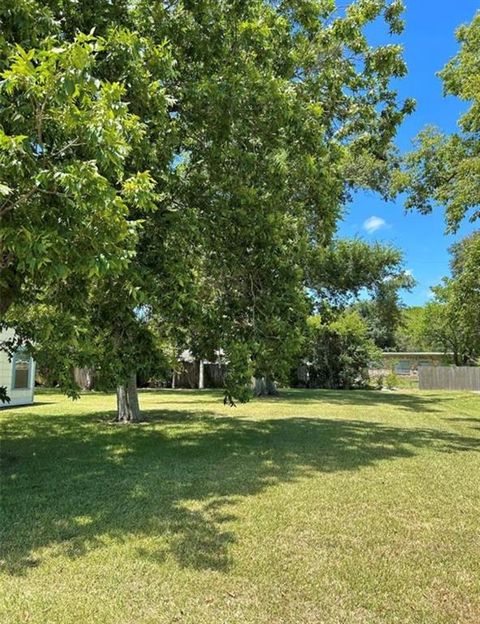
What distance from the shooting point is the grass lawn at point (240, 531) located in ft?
10.7

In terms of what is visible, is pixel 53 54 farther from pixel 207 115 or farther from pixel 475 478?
pixel 475 478

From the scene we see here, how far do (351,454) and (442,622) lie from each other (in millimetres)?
5289

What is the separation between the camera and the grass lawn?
325cm

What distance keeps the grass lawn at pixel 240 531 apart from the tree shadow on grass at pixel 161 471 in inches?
1.1

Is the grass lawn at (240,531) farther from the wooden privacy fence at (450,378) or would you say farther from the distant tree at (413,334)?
the distant tree at (413,334)

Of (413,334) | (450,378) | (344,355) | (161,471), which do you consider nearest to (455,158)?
(161,471)

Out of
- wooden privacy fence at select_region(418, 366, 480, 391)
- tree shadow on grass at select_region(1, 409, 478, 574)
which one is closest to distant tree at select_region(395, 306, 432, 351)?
wooden privacy fence at select_region(418, 366, 480, 391)

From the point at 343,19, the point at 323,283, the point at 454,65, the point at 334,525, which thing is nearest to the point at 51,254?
the point at 334,525

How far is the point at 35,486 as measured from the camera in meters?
6.32

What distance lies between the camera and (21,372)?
17344 millimetres

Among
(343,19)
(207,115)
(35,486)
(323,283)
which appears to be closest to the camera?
(35,486)

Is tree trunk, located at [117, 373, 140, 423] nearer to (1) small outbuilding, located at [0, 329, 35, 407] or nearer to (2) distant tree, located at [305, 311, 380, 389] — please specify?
(1) small outbuilding, located at [0, 329, 35, 407]

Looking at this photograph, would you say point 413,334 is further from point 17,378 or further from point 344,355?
point 17,378

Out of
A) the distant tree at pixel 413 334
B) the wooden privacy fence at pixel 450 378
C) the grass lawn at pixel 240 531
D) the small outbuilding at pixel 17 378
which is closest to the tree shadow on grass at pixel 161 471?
the grass lawn at pixel 240 531
